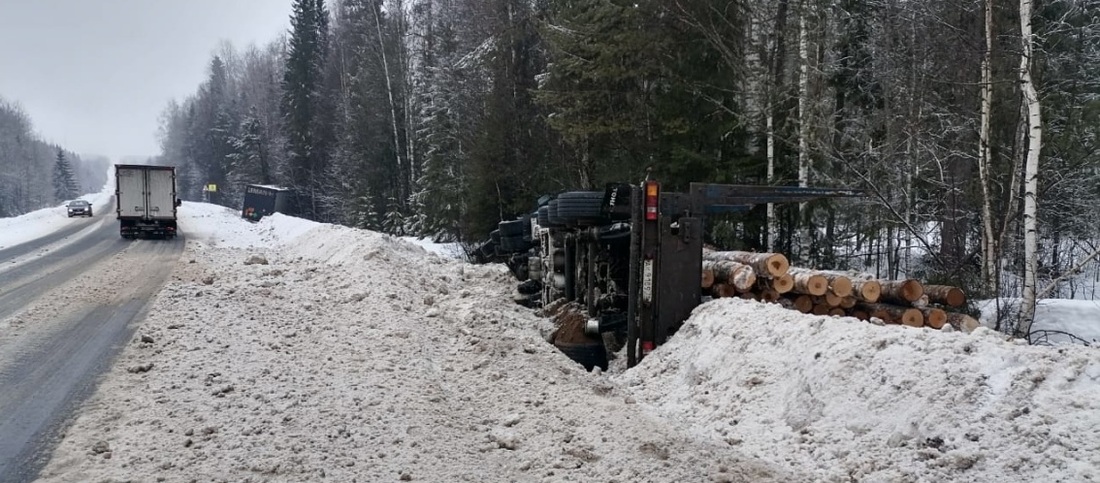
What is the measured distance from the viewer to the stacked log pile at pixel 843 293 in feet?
24.5

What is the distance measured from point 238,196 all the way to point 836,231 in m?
68.5

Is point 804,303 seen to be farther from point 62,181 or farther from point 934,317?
point 62,181

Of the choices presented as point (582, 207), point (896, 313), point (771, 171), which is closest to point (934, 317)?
point (896, 313)

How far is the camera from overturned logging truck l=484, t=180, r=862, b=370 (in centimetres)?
752

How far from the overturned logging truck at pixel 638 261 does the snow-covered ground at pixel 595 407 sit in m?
0.51

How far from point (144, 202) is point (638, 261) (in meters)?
26.2

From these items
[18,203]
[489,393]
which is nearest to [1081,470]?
[489,393]

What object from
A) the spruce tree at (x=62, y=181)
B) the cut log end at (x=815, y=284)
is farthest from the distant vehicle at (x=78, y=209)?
the spruce tree at (x=62, y=181)

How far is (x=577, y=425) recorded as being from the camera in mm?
5238

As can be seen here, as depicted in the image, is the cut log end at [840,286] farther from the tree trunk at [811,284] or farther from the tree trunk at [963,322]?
the tree trunk at [963,322]

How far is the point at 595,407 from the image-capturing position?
5.69 m

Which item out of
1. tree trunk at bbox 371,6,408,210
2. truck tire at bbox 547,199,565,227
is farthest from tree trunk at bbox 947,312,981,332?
tree trunk at bbox 371,6,408,210

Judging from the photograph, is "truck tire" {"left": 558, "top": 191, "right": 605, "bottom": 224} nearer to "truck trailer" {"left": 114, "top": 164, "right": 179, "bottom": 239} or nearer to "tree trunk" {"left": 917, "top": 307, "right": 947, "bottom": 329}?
"tree trunk" {"left": 917, "top": 307, "right": 947, "bottom": 329}

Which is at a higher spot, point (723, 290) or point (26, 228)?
point (723, 290)
